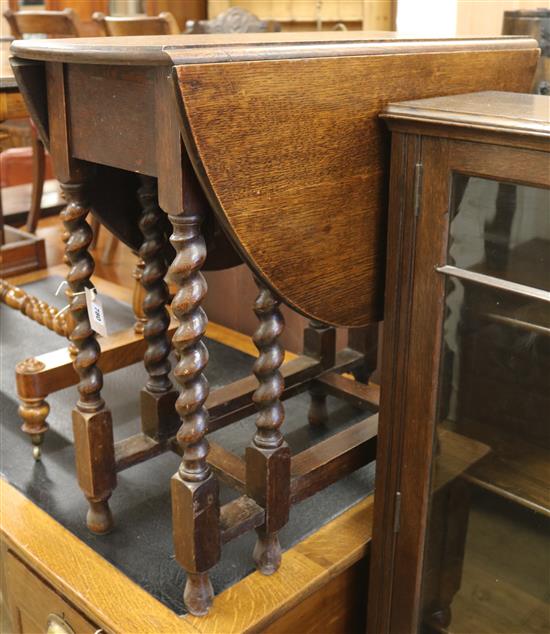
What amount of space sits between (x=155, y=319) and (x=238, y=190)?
0.55m

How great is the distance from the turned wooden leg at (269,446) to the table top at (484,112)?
1.12 ft

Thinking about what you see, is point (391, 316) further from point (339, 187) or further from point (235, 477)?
point (235, 477)

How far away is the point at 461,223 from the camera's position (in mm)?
1134

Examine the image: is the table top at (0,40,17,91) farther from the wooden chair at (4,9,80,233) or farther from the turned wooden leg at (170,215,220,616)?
the turned wooden leg at (170,215,220,616)

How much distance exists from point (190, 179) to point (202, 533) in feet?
1.77

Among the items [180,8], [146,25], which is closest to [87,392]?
[146,25]

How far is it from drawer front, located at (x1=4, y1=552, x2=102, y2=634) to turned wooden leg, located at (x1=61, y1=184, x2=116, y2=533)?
14 centimetres

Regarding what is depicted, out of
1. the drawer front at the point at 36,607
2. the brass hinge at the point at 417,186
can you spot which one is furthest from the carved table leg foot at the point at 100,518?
the brass hinge at the point at 417,186

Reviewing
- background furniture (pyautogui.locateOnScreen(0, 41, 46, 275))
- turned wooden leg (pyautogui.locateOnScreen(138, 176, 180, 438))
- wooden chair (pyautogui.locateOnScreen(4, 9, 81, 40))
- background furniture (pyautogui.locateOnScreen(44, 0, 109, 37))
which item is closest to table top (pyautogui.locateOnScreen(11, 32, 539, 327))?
turned wooden leg (pyautogui.locateOnScreen(138, 176, 180, 438))

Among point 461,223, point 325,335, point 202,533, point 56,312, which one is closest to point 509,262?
point 461,223

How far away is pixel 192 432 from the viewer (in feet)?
3.88

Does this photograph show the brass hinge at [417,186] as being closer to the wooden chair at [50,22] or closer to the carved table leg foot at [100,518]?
the carved table leg foot at [100,518]

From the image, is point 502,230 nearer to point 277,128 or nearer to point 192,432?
point 277,128

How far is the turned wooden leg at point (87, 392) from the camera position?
4.43ft
